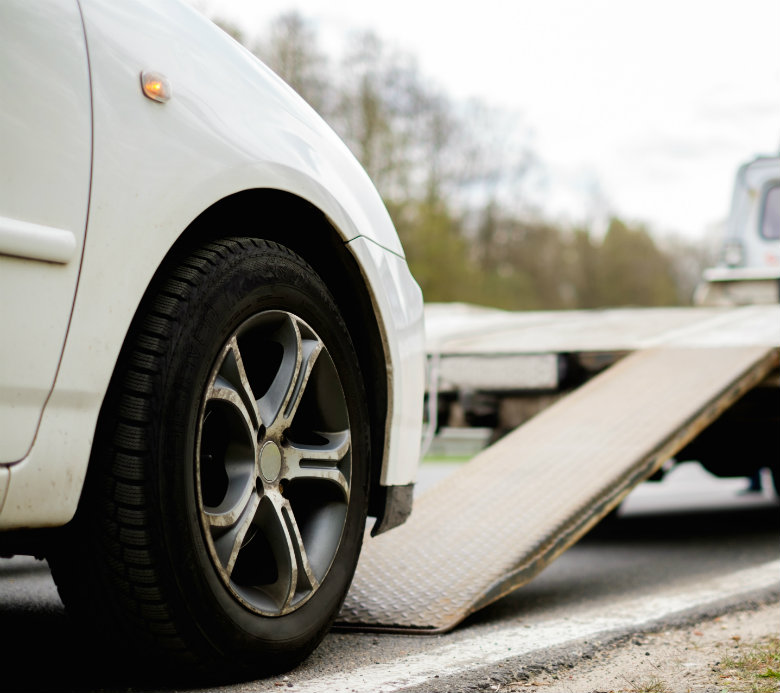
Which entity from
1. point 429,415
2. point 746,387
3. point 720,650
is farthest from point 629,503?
point 720,650

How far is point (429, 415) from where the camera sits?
5531mm

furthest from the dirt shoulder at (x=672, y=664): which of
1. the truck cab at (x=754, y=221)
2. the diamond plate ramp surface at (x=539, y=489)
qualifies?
the truck cab at (x=754, y=221)

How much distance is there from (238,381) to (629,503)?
7.06 meters

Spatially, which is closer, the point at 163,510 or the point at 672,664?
the point at 163,510

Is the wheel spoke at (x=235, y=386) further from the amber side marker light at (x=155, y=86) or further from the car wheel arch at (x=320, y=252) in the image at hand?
the amber side marker light at (x=155, y=86)

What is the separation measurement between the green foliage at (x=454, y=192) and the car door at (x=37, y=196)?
19.0 m

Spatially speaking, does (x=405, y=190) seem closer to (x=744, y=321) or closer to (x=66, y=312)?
(x=744, y=321)

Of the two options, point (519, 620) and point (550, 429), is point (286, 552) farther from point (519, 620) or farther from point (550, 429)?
point (550, 429)

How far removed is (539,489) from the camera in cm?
375

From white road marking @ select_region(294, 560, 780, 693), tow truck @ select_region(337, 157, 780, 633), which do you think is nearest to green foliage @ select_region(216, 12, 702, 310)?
tow truck @ select_region(337, 157, 780, 633)

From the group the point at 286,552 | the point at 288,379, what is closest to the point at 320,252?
the point at 288,379

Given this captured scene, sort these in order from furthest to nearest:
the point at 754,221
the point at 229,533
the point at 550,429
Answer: the point at 754,221 < the point at 550,429 < the point at 229,533

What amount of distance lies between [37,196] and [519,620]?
2.03 m

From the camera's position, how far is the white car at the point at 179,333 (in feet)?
5.80
